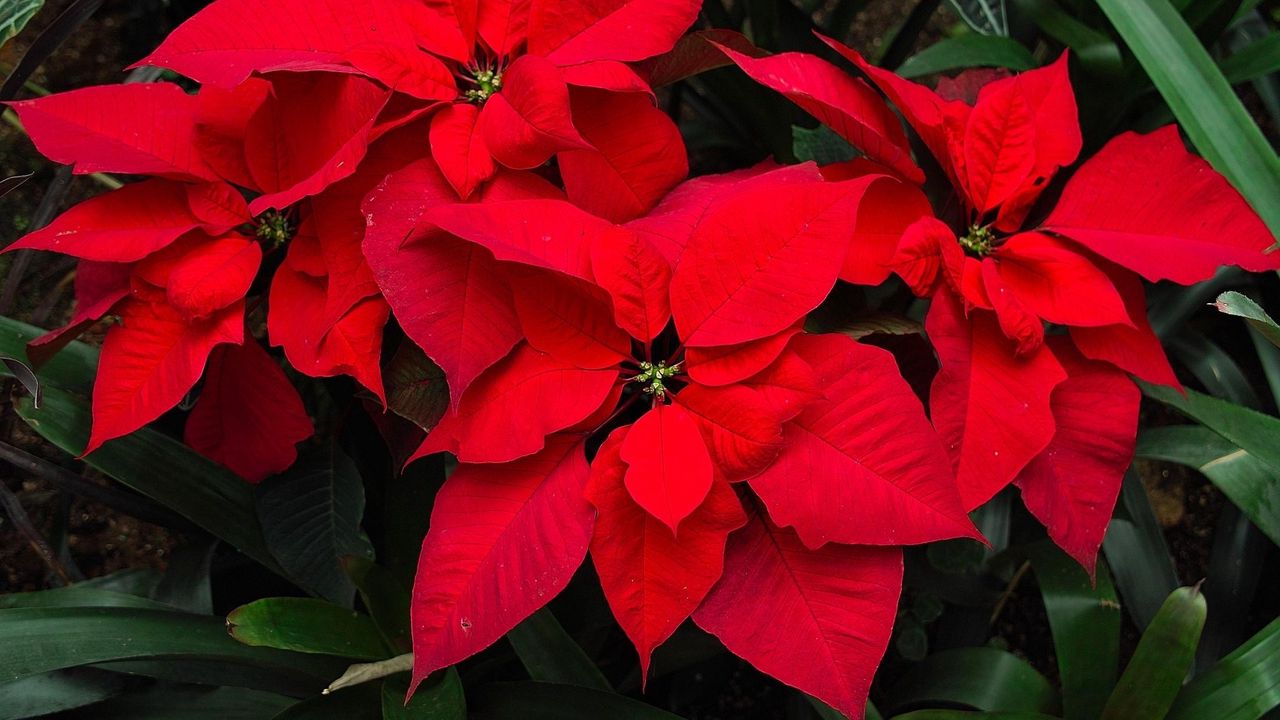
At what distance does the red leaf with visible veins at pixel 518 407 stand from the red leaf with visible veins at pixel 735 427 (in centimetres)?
6

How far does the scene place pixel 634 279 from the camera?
1.91 feet

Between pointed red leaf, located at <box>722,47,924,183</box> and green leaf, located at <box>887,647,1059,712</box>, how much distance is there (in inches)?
18.5

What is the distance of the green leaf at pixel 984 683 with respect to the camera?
2.76ft

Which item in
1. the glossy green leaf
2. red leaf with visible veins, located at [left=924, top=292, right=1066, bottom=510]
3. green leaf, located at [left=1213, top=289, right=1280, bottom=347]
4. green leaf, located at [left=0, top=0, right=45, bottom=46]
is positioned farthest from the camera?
the glossy green leaf

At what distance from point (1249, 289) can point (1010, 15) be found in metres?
0.41

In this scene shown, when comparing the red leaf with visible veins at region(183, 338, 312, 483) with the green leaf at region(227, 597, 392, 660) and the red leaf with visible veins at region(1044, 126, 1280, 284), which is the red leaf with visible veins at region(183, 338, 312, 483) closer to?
the green leaf at region(227, 597, 392, 660)

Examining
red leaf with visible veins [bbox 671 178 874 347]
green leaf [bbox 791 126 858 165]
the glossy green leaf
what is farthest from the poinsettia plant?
the glossy green leaf

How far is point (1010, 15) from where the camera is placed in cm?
107

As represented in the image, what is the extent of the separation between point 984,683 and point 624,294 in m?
0.54

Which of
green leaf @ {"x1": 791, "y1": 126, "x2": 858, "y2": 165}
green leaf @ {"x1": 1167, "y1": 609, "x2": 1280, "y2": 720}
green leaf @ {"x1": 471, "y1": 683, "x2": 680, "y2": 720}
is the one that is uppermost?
green leaf @ {"x1": 791, "y1": 126, "x2": 858, "y2": 165}

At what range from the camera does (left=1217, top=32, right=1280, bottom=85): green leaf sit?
907mm

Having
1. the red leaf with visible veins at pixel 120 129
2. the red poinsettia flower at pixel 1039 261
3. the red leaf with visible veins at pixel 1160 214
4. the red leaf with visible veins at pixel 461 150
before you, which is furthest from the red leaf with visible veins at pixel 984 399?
the red leaf with visible veins at pixel 120 129

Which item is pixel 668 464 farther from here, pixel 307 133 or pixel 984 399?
pixel 307 133

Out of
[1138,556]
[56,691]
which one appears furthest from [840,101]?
[56,691]
